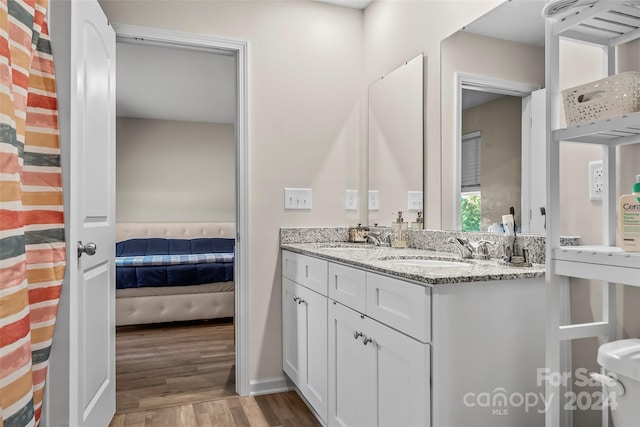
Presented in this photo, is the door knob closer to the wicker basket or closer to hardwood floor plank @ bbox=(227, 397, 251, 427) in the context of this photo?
hardwood floor plank @ bbox=(227, 397, 251, 427)

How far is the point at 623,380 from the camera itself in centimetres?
105

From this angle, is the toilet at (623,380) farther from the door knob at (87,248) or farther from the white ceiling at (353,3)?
the white ceiling at (353,3)

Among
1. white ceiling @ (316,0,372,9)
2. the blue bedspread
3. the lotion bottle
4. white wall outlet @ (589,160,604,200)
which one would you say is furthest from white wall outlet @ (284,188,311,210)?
the blue bedspread

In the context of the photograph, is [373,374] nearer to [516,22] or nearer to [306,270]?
[306,270]

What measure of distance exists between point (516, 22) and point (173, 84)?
3.54 meters

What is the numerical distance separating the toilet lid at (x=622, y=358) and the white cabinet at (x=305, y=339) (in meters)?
1.11

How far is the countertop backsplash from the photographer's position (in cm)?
158

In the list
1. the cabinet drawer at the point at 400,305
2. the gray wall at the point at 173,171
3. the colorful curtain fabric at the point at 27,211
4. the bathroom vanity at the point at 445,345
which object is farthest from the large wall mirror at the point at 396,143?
the gray wall at the point at 173,171

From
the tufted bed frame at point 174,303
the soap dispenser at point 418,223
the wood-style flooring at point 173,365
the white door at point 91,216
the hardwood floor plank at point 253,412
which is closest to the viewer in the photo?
the white door at point 91,216

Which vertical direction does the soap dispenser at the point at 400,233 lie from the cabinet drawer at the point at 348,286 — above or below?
above

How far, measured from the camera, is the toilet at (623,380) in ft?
3.34

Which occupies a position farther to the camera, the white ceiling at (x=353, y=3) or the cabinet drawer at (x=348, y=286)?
the white ceiling at (x=353, y=3)

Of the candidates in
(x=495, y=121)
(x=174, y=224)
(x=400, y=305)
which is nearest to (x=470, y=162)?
(x=495, y=121)

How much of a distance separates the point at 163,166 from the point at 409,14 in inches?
172
